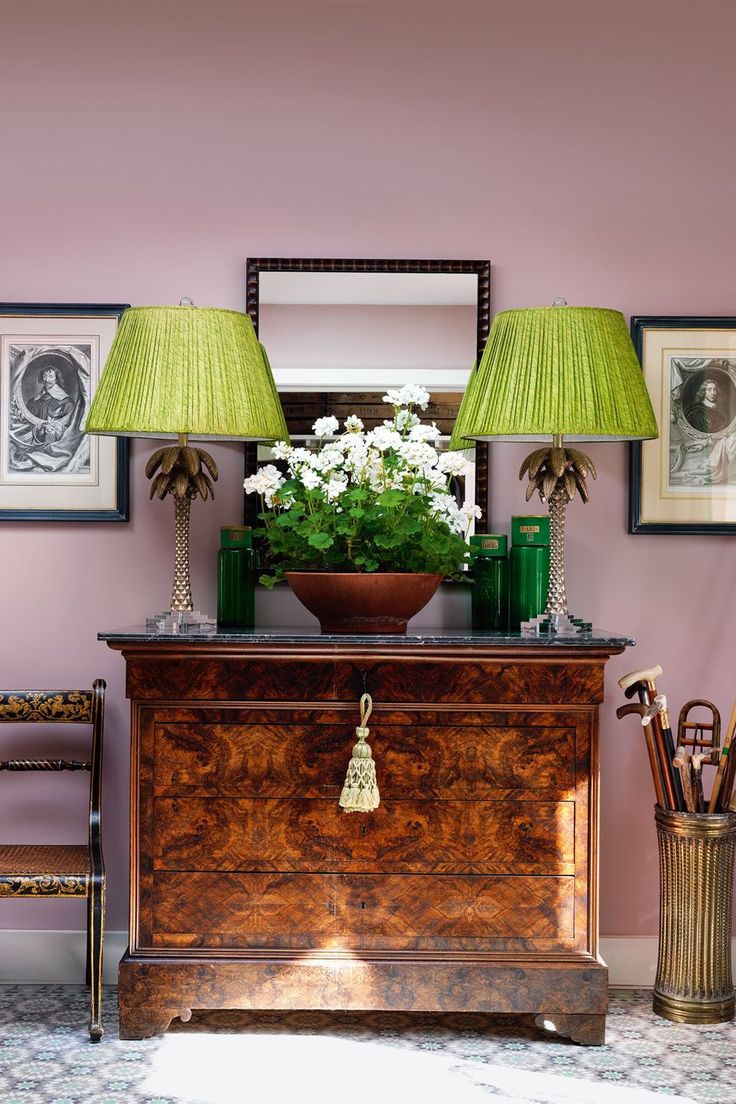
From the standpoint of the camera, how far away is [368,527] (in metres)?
2.98

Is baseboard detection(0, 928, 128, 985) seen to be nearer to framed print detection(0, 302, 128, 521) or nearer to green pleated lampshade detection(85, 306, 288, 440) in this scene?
framed print detection(0, 302, 128, 521)

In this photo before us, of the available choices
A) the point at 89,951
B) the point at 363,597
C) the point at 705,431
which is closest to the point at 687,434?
the point at 705,431

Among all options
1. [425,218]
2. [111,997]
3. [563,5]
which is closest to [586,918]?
[111,997]

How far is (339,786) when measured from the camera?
9.47 ft

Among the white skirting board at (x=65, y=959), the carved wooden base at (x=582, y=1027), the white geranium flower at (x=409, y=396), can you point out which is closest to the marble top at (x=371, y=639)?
the white geranium flower at (x=409, y=396)

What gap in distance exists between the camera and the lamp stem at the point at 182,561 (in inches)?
120

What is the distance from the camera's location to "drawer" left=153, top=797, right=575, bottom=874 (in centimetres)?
288

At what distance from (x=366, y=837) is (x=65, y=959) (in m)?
1.18

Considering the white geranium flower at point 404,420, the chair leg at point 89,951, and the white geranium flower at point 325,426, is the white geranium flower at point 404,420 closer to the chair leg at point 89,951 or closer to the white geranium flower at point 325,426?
the white geranium flower at point 325,426

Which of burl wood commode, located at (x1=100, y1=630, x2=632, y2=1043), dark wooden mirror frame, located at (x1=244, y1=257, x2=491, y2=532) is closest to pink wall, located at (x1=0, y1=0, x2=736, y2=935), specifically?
dark wooden mirror frame, located at (x1=244, y1=257, x2=491, y2=532)

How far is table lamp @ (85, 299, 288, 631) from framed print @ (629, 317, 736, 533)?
47.6 inches

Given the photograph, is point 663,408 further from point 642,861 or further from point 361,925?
point 361,925

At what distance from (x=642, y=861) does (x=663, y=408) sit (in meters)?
1.41

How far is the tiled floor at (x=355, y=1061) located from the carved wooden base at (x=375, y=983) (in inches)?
4.6
